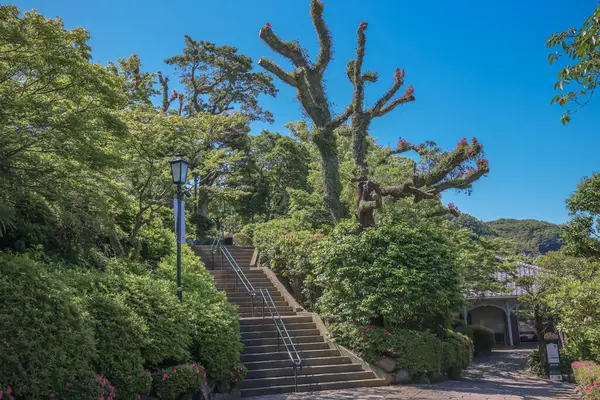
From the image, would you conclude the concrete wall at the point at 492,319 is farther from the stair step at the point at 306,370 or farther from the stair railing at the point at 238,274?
the stair step at the point at 306,370

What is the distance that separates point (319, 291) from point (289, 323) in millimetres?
2178

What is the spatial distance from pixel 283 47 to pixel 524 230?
48273mm

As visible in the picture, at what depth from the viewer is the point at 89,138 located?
280 inches

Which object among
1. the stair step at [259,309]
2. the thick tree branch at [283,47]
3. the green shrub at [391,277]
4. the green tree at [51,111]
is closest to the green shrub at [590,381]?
the green shrub at [391,277]

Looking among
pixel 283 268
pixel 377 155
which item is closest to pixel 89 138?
pixel 283 268

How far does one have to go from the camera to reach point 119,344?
244 inches

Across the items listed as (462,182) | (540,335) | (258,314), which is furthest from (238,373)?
(540,335)

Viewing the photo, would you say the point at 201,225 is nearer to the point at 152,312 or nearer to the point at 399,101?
the point at 399,101

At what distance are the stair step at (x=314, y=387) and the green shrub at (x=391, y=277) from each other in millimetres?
1383

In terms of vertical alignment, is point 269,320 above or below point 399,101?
below

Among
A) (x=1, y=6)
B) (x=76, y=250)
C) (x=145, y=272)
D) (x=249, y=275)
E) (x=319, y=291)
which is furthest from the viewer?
(x=249, y=275)

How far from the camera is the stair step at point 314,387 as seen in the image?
913 centimetres

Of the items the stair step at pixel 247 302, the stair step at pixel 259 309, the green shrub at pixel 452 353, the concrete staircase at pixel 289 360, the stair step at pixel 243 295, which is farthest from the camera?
the stair step at pixel 243 295

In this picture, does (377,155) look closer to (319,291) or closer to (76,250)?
(319,291)
